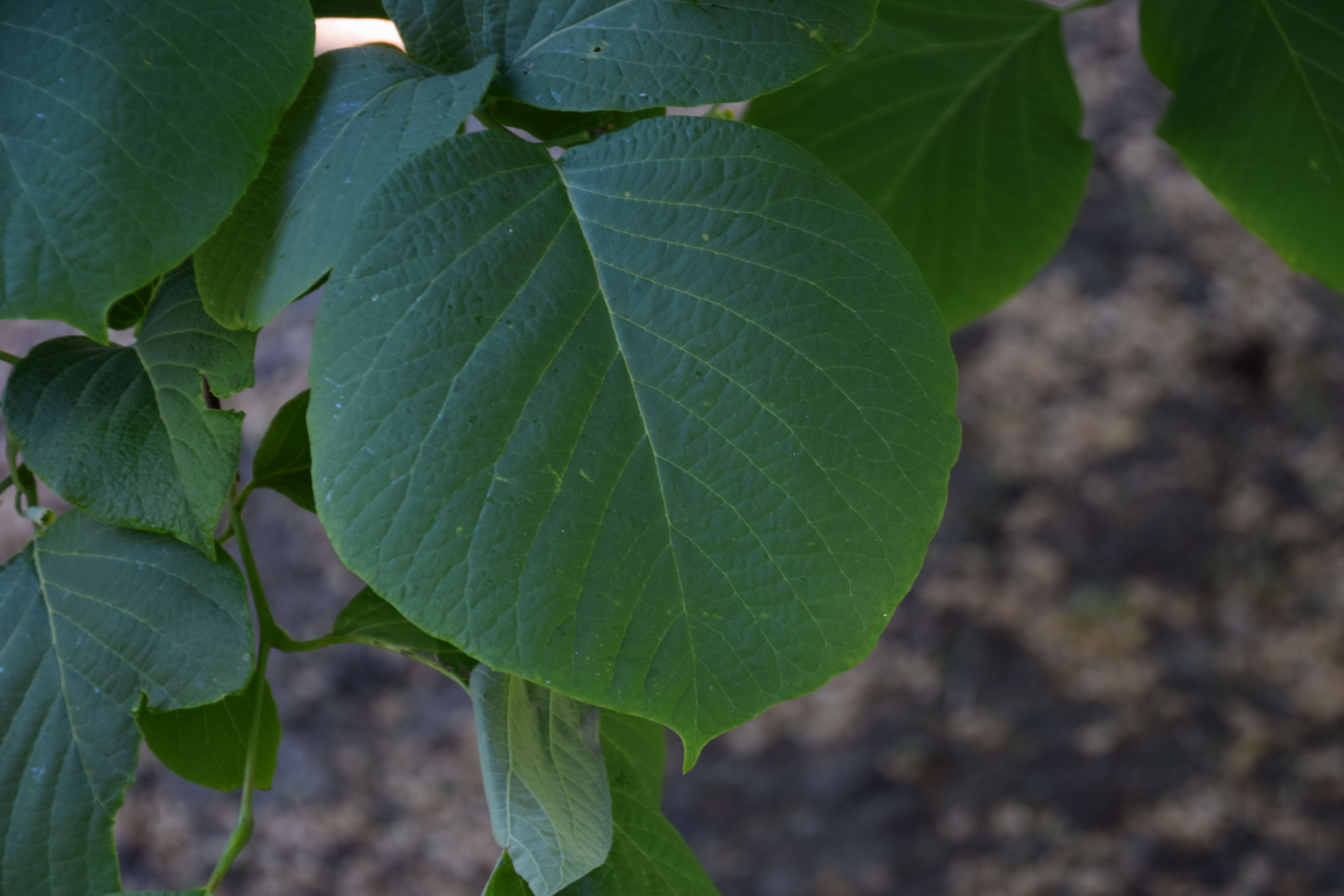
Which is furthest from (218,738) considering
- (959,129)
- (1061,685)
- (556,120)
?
(1061,685)

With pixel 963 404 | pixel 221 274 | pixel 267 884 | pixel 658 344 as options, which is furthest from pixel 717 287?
pixel 267 884

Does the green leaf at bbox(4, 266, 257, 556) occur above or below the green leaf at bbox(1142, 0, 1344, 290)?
above

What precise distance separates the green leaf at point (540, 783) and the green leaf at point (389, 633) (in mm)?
22

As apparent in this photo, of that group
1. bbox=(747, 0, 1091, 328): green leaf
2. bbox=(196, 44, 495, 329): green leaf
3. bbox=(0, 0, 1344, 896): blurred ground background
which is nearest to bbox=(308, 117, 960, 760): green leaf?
bbox=(196, 44, 495, 329): green leaf

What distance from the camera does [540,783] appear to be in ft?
1.03

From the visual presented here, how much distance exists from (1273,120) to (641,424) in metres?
0.38

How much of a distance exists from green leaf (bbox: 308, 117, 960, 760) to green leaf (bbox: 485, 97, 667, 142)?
1.9 inches

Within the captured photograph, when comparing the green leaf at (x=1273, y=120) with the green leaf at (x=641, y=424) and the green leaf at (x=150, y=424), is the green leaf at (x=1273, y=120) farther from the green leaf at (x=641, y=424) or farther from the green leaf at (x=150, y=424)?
the green leaf at (x=150, y=424)

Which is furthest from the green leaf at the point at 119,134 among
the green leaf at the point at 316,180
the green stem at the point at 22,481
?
the green stem at the point at 22,481

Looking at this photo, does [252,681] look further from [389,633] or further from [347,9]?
[347,9]

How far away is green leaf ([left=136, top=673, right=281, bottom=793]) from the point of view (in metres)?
0.33

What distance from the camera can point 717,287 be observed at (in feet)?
0.83

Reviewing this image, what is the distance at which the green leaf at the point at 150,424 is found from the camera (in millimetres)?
290

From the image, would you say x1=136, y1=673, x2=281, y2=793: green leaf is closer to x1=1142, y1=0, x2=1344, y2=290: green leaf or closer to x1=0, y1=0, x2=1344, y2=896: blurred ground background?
x1=1142, y1=0, x2=1344, y2=290: green leaf
